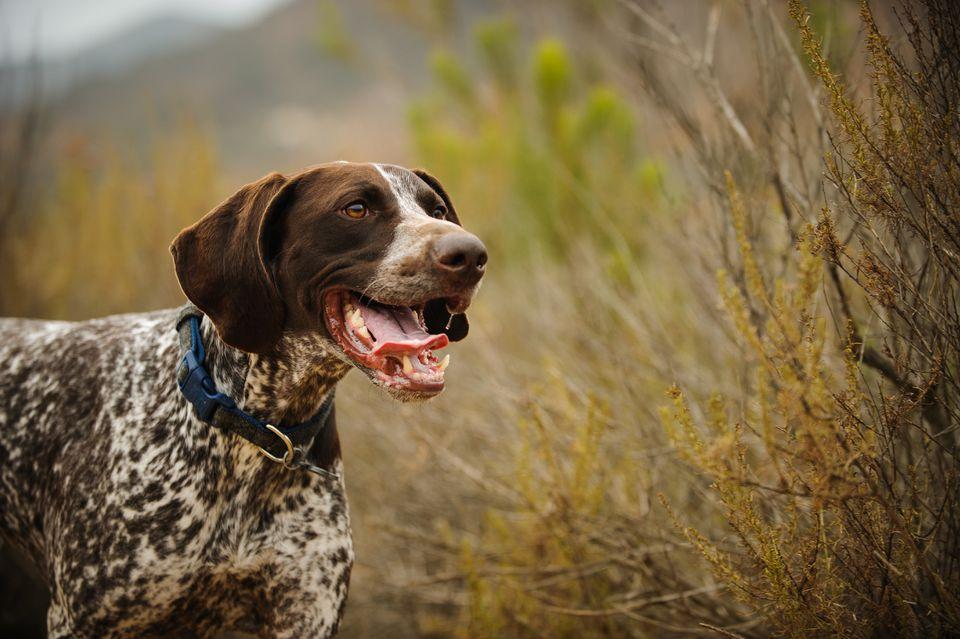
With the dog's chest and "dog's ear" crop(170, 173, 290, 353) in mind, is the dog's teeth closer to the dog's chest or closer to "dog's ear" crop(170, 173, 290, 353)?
"dog's ear" crop(170, 173, 290, 353)

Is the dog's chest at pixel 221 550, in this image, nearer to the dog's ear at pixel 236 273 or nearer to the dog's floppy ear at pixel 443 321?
the dog's ear at pixel 236 273

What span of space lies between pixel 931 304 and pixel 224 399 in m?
1.99

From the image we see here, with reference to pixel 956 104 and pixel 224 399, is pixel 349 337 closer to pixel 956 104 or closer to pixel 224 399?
pixel 224 399

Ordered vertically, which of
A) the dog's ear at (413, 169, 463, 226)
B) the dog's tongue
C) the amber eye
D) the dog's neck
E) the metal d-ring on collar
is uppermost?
the dog's ear at (413, 169, 463, 226)

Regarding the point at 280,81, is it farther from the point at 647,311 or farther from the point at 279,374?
the point at 279,374

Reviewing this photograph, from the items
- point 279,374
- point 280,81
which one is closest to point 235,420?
point 279,374

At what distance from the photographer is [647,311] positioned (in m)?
3.69

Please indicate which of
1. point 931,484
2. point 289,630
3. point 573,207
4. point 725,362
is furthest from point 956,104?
point 573,207

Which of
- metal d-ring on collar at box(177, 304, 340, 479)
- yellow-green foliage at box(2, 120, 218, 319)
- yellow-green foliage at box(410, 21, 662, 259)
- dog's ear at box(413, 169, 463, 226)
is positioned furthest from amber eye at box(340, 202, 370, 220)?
yellow-green foliage at box(2, 120, 218, 319)

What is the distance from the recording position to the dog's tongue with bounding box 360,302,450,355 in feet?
6.73

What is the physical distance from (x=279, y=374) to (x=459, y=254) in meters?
0.67

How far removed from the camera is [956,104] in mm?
1868

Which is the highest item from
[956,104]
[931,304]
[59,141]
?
[956,104]

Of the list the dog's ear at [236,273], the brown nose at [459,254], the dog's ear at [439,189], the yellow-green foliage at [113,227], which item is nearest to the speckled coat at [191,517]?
the dog's ear at [236,273]
